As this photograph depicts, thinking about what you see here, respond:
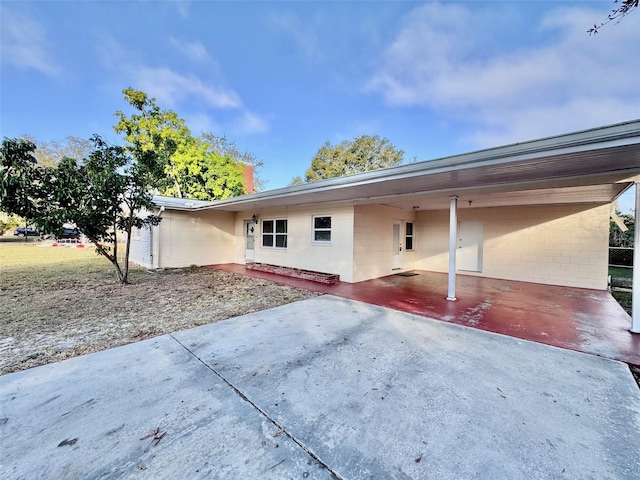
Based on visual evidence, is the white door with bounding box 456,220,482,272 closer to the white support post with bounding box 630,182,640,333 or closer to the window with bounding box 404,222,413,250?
the window with bounding box 404,222,413,250

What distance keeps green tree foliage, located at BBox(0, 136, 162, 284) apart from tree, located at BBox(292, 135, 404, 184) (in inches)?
698

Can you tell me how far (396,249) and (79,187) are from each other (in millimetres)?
9275

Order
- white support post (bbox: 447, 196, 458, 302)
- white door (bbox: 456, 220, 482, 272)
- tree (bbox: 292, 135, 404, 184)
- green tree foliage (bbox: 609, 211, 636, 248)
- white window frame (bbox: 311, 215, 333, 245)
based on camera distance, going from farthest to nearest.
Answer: tree (bbox: 292, 135, 404, 184) → green tree foliage (bbox: 609, 211, 636, 248) → white door (bbox: 456, 220, 482, 272) → white window frame (bbox: 311, 215, 333, 245) → white support post (bbox: 447, 196, 458, 302)

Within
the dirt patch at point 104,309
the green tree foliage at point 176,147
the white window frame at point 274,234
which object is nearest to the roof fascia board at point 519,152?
the dirt patch at point 104,309

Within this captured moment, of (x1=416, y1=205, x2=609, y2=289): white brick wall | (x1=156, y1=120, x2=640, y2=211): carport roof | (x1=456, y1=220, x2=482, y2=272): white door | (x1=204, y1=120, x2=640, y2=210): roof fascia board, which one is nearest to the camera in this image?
(x1=204, y1=120, x2=640, y2=210): roof fascia board

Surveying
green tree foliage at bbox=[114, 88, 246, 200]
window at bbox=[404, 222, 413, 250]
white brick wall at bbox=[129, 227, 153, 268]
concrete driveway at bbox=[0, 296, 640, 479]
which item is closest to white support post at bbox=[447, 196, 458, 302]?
concrete driveway at bbox=[0, 296, 640, 479]

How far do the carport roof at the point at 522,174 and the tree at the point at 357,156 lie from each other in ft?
56.4

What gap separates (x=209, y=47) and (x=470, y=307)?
1398 cm

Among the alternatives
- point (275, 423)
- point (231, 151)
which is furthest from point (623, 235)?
point (231, 151)

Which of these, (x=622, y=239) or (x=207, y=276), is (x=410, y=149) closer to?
(x=622, y=239)

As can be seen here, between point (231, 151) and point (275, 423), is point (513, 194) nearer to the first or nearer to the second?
point (275, 423)

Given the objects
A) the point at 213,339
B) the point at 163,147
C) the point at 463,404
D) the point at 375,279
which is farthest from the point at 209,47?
the point at 463,404

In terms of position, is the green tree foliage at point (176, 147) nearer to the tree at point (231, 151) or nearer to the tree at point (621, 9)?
the tree at point (231, 151)

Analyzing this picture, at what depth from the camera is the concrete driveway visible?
169 centimetres
